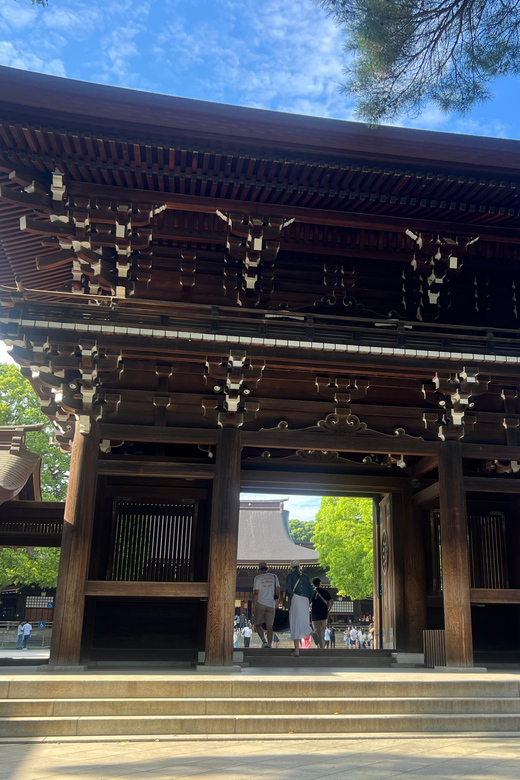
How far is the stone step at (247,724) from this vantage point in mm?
6543

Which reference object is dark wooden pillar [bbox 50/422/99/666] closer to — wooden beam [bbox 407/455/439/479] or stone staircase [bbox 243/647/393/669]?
stone staircase [bbox 243/647/393/669]

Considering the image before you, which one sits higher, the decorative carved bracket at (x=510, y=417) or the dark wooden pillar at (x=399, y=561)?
the decorative carved bracket at (x=510, y=417)

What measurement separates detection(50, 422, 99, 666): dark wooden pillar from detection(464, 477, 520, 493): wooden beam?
5275 millimetres

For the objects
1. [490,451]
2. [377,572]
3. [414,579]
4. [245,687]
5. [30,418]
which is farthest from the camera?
[30,418]

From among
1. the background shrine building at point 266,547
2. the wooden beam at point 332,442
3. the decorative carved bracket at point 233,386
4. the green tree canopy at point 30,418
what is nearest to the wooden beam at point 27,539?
the decorative carved bracket at point 233,386

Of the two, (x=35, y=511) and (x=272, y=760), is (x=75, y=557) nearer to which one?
(x=35, y=511)

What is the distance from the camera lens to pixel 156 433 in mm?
9188

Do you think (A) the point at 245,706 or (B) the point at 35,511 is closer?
(A) the point at 245,706

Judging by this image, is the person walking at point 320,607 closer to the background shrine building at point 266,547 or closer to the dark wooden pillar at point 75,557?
the dark wooden pillar at point 75,557

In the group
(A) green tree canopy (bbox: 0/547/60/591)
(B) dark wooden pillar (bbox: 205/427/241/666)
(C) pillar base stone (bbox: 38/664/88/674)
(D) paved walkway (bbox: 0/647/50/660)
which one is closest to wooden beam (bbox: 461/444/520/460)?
(B) dark wooden pillar (bbox: 205/427/241/666)

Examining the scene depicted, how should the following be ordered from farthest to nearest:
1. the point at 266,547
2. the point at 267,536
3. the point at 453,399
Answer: the point at 267,536
the point at 266,547
the point at 453,399

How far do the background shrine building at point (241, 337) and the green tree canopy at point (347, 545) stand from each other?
76.5ft

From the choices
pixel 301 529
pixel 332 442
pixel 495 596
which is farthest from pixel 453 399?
pixel 301 529

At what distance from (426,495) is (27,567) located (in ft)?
69.0
